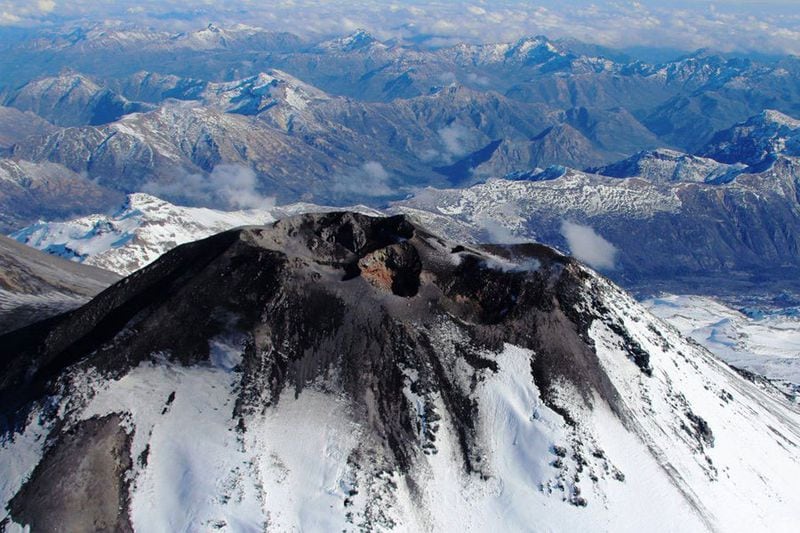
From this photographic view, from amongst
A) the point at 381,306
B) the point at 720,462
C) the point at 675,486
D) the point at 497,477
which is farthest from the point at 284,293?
the point at 720,462

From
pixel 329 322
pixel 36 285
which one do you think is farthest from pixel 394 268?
pixel 36 285

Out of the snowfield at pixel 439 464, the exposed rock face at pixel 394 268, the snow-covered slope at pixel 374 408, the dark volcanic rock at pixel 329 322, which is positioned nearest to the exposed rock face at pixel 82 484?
the snow-covered slope at pixel 374 408

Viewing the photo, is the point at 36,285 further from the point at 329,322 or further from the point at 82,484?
the point at 82,484

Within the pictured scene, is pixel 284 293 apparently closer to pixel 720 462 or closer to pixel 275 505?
pixel 275 505

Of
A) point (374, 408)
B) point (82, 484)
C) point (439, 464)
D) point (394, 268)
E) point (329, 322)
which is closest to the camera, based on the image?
point (82, 484)

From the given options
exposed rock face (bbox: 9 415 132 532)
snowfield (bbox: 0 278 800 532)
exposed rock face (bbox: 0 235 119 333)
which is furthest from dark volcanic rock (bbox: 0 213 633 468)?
exposed rock face (bbox: 0 235 119 333)

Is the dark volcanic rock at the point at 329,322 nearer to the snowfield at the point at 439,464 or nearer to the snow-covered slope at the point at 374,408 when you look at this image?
the snow-covered slope at the point at 374,408

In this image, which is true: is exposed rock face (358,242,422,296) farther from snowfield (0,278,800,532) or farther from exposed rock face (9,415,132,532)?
exposed rock face (9,415,132,532)

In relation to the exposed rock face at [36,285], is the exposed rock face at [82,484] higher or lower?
higher
